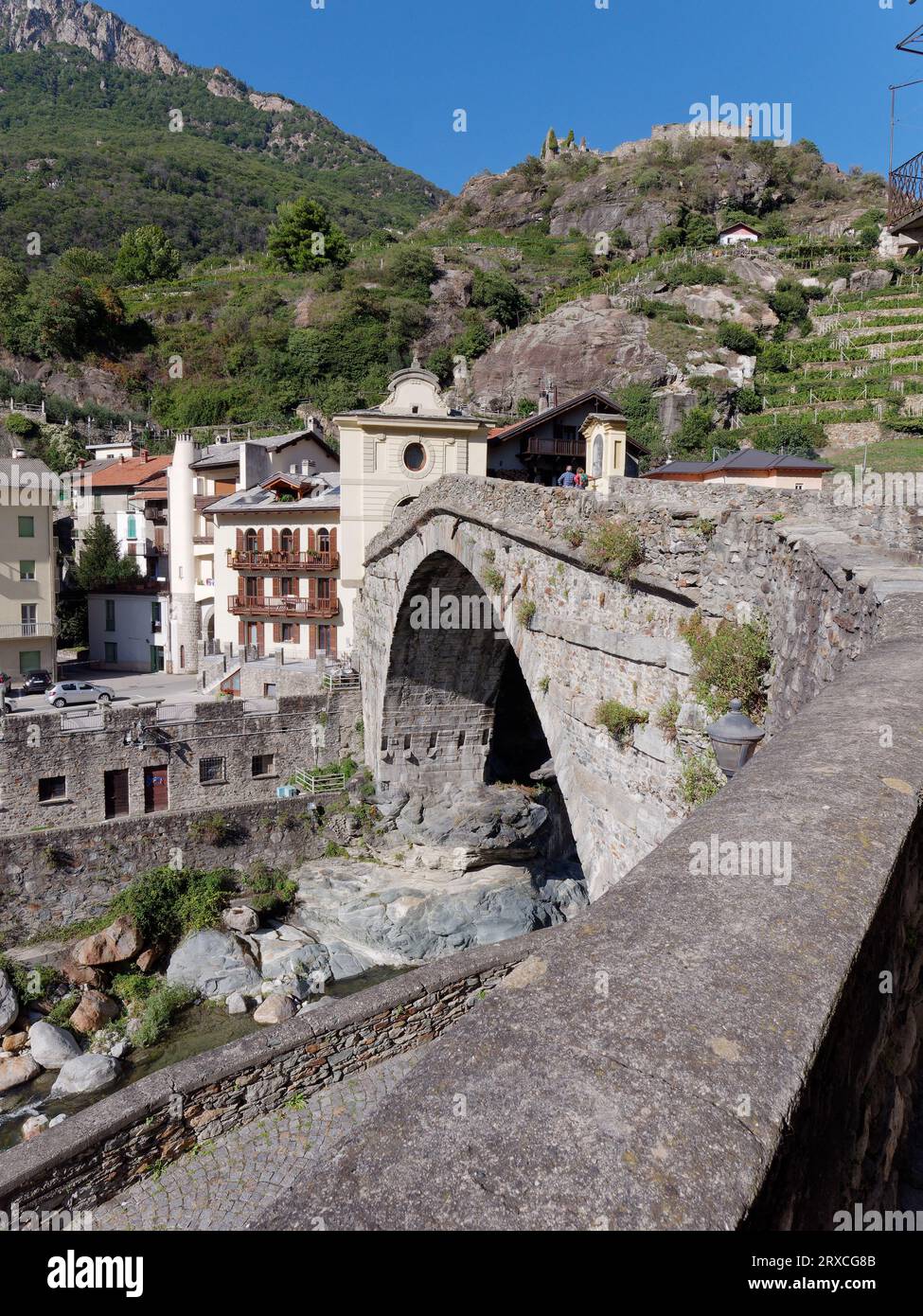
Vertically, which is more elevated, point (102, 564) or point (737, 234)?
point (737, 234)

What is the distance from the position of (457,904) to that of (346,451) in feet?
42.1

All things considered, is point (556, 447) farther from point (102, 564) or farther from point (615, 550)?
point (615, 550)

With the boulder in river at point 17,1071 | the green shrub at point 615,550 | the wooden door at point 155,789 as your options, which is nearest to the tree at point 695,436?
the wooden door at point 155,789

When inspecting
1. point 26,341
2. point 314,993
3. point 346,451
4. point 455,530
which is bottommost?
point 314,993

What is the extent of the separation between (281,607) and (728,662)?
74.6 feet

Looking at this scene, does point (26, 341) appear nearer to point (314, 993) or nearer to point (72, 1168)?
point (314, 993)

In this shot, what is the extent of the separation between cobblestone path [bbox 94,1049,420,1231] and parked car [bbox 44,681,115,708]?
1859 centimetres

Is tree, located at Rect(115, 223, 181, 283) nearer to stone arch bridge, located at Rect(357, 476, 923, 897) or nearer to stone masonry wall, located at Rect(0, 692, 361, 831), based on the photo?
stone masonry wall, located at Rect(0, 692, 361, 831)

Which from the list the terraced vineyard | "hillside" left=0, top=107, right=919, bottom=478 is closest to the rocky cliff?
"hillside" left=0, top=107, right=919, bottom=478

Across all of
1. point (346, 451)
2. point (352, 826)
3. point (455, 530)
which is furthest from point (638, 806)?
point (346, 451)

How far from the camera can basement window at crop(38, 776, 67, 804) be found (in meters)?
20.4

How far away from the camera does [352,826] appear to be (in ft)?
75.4

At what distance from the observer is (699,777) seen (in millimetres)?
7867

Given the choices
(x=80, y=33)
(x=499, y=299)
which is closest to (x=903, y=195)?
(x=499, y=299)
